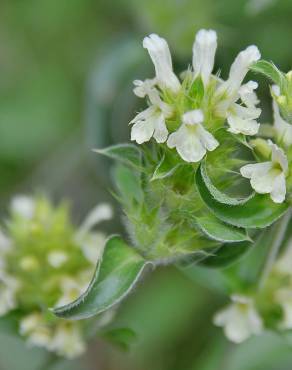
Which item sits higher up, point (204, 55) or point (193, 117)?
point (204, 55)

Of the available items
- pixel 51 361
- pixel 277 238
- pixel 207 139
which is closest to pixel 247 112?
pixel 207 139

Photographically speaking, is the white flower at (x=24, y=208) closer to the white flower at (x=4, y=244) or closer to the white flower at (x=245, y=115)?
the white flower at (x=4, y=244)

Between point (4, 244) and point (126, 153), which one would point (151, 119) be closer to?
point (126, 153)

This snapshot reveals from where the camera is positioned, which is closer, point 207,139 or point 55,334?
point 207,139

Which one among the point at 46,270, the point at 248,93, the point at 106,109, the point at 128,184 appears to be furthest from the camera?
the point at 106,109

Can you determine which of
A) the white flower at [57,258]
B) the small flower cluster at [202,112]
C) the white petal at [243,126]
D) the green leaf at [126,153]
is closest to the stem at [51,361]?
the white flower at [57,258]

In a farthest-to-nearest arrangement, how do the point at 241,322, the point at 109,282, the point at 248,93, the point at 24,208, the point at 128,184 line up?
the point at 24,208 < the point at 241,322 < the point at 128,184 < the point at 109,282 < the point at 248,93
